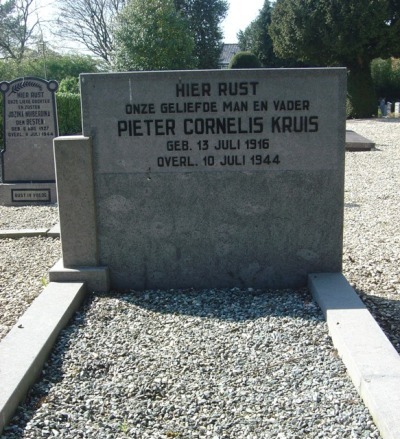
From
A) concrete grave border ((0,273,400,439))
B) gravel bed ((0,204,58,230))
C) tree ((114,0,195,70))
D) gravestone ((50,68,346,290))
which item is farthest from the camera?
tree ((114,0,195,70))

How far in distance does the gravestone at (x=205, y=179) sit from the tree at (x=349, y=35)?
2614 centimetres

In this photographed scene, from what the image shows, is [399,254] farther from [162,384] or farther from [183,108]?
[162,384]

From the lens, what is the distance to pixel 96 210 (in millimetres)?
5125

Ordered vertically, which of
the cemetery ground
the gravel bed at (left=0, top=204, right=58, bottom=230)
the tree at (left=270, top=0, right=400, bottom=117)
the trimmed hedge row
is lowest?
the gravel bed at (left=0, top=204, right=58, bottom=230)

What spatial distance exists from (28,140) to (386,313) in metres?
7.07

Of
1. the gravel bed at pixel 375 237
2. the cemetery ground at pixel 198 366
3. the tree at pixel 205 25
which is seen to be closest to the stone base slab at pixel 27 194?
the cemetery ground at pixel 198 366

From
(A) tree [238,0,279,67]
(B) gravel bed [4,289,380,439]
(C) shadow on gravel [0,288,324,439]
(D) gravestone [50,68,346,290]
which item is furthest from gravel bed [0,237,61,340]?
(A) tree [238,0,279,67]

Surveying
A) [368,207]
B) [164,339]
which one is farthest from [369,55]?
[164,339]

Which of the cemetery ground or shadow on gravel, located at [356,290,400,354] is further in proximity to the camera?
shadow on gravel, located at [356,290,400,354]

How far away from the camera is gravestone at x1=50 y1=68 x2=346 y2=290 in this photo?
16.2 feet

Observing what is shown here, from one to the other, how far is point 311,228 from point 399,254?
1.53 m

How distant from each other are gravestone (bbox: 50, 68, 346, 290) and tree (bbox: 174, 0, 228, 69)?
4091cm

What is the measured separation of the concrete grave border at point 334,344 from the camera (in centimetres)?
302

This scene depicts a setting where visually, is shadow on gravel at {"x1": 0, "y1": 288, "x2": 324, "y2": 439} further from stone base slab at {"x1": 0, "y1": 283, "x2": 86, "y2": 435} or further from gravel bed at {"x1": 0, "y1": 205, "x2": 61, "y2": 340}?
gravel bed at {"x1": 0, "y1": 205, "x2": 61, "y2": 340}
